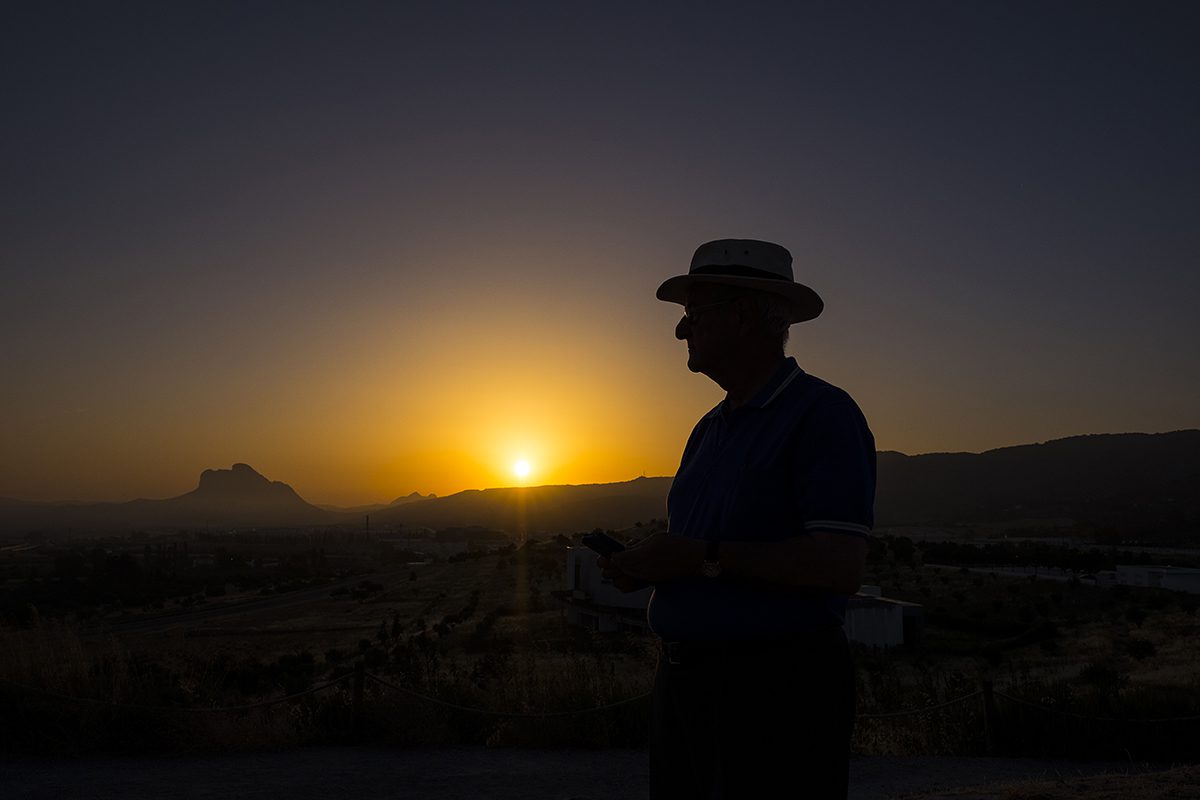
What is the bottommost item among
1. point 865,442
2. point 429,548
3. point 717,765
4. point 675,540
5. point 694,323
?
point 429,548

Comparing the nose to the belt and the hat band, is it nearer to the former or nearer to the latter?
the hat band

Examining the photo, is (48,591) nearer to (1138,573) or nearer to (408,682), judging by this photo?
(408,682)

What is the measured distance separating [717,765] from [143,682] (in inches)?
334

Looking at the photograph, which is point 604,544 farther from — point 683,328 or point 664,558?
point 683,328

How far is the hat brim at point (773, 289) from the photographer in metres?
2.37

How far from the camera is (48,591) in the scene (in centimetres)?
6288

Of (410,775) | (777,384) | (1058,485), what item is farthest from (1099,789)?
(1058,485)

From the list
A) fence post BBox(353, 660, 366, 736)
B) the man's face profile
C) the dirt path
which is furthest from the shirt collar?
fence post BBox(353, 660, 366, 736)

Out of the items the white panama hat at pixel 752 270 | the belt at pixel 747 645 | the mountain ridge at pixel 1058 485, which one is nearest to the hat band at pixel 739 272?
the white panama hat at pixel 752 270

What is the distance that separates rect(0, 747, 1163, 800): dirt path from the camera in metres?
6.77

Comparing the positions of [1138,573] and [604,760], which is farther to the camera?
[1138,573]

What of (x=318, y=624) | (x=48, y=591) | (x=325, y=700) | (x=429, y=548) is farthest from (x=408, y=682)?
(x=429, y=548)

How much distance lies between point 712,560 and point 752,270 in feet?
2.74

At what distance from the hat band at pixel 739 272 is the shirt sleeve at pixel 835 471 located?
1.41 ft
